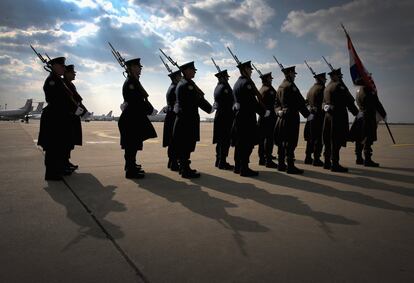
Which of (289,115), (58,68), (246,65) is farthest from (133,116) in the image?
(289,115)

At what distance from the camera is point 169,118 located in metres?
7.52

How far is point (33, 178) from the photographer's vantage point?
5.85m

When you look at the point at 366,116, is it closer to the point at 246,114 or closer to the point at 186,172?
the point at 246,114

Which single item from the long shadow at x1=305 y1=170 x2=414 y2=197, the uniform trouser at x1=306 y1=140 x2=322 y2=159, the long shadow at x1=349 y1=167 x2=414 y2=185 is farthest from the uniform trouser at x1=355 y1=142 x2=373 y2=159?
the long shadow at x1=305 y1=170 x2=414 y2=197

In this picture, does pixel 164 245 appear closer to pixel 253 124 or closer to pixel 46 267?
pixel 46 267

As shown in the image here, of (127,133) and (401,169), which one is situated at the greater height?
(127,133)

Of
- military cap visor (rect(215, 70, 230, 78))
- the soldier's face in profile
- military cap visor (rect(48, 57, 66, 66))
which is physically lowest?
the soldier's face in profile

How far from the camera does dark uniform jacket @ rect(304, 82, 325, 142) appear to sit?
25.6 feet

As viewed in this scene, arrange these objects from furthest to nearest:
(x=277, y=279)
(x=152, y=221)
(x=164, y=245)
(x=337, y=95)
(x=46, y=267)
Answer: (x=337, y=95) < (x=152, y=221) < (x=164, y=245) < (x=46, y=267) < (x=277, y=279)

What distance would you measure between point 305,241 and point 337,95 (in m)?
4.84

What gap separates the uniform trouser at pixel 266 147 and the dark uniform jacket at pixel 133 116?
294 centimetres

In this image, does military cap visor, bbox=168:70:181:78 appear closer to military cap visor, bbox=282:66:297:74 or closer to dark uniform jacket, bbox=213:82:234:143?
dark uniform jacket, bbox=213:82:234:143

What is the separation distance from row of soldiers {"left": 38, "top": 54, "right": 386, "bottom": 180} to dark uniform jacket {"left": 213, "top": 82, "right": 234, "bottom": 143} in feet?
0.07

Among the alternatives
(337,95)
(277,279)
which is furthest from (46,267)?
(337,95)
